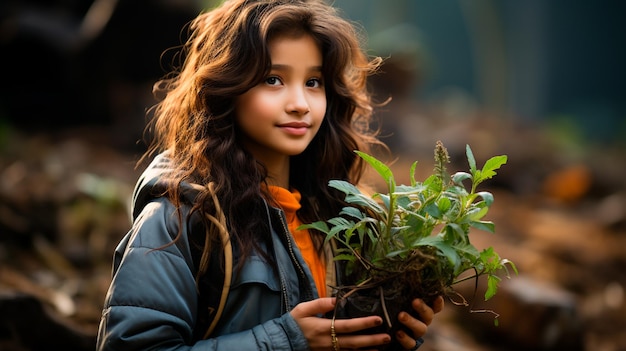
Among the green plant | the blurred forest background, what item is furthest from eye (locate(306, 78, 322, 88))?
the blurred forest background

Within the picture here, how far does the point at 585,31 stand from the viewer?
13.6 metres

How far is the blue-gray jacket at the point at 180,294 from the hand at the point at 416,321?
0.29 metres

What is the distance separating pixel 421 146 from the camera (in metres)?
8.67

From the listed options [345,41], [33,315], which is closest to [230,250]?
[345,41]

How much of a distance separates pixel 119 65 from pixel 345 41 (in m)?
5.53

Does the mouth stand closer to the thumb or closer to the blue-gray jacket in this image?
the blue-gray jacket

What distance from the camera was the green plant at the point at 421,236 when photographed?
1.97m

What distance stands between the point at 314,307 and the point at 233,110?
0.68 m

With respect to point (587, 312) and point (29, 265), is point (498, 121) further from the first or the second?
point (29, 265)

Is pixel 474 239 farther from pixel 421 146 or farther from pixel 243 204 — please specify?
pixel 243 204

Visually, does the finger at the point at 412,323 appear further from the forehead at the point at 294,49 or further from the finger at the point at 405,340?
the forehead at the point at 294,49

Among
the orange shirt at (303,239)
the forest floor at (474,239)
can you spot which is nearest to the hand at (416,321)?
the orange shirt at (303,239)

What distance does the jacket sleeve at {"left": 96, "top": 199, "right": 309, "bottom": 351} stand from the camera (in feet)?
6.29

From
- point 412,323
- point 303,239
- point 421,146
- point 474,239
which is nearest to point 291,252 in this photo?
point 303,239
